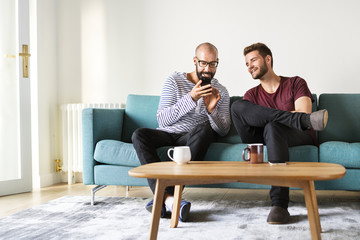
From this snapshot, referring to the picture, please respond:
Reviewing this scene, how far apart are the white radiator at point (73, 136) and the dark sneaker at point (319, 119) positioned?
6.52 feet

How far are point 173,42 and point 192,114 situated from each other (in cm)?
121

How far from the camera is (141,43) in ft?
12.5

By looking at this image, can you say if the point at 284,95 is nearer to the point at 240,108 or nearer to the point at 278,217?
the point at 240,108

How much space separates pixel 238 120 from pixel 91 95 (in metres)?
1.80

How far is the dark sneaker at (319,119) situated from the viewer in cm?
202

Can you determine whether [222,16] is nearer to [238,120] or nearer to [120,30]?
[120,30]

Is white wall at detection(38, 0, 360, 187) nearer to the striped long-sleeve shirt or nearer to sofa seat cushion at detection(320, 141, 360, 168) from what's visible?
the striped long-sleeve shirt

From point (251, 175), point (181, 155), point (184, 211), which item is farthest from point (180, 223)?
point (251, 175)

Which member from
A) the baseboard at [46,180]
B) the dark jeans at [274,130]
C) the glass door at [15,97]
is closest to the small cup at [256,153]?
the dark jeans at [274,130]

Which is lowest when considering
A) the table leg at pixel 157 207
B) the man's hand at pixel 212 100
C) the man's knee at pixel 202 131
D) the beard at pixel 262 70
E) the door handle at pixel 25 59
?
the table leg at pixel 157 207

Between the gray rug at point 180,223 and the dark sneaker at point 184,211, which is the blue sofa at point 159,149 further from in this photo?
the dark sneaker at point 184,211

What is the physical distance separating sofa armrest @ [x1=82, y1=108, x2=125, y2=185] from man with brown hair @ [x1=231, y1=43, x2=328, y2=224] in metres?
0.88

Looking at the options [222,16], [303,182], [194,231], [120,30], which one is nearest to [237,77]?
[222,16]

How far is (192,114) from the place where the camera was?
9.02ft
